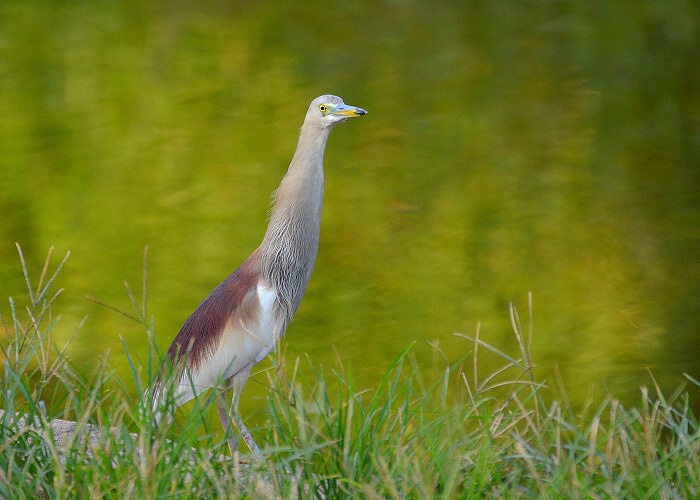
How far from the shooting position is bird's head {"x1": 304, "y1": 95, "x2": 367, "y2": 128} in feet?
12.3

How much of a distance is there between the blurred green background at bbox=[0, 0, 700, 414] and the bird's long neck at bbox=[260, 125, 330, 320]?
159cm

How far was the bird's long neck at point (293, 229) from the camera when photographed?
3920mm

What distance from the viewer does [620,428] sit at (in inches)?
106

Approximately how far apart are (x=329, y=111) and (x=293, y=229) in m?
0.47

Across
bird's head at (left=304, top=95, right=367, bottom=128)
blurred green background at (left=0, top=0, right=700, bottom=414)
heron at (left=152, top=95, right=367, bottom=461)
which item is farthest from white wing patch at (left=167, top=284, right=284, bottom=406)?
blurred green background at (left=0, top=0, right=700, bottom=414)

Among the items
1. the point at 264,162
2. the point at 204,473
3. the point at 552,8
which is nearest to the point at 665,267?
the point at 264,162

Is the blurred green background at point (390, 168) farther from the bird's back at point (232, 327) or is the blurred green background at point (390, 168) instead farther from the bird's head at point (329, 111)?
the bird's head at point (329, 111)

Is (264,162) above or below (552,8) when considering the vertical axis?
below

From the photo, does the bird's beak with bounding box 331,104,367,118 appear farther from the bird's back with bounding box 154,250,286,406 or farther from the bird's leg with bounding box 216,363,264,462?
the bird's leg with bounding box 216,363,264,462

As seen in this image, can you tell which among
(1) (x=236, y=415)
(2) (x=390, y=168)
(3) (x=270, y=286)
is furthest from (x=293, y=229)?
(2) (x=390, y=168)

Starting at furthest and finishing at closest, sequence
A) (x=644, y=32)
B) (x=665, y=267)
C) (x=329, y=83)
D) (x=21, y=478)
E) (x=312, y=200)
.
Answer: (x=644, y=32) < (x=329, y=83) < (x=665, y=267) < (x=312, y=200) < (x=21, y=478)

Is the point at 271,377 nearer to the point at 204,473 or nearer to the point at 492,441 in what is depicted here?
the point at 204,473

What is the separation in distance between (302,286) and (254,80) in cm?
602

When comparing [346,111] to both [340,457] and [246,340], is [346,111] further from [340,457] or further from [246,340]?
[340,457]
